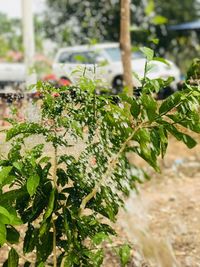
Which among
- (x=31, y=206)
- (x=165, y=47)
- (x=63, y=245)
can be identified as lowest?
(x=165, y=47)

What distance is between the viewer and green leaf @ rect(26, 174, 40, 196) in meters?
2.19

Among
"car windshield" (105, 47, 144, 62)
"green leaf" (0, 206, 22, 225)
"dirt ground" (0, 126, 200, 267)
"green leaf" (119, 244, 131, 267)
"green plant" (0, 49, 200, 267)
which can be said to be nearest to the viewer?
"green leaf" (0, 206, 22, 225)

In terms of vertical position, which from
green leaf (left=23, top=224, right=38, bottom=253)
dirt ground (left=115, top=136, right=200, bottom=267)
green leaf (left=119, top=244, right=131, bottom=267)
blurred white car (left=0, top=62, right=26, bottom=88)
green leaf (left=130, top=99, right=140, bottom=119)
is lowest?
blurred white car (left=0, top=62, right=26, bottom=88)

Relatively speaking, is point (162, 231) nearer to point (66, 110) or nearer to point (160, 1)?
point (66, 110)

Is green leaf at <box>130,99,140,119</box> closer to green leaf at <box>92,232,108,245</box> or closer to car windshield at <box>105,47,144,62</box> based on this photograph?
green leaf at <box>92,232,108,245</box>

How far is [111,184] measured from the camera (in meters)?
2.62

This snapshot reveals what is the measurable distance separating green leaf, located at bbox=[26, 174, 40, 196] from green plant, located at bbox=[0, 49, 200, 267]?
0.06 feet

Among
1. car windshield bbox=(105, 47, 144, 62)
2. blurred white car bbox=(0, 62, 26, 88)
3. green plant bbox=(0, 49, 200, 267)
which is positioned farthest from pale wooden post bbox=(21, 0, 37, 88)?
green plant bbox=(0, 49, 200, 267)

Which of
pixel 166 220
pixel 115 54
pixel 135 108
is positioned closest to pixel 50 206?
pixel 135 108

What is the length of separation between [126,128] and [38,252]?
2.32 feet

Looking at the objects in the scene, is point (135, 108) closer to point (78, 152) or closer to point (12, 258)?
point (78, 152)

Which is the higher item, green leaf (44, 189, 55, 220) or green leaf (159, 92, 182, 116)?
green leaf (159, 92, 182, 116)


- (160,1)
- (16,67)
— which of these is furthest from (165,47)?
(16,67)

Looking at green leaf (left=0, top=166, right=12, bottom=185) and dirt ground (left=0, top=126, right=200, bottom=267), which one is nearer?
green leaf (left=0, top=166, right=12, bottom=185)
